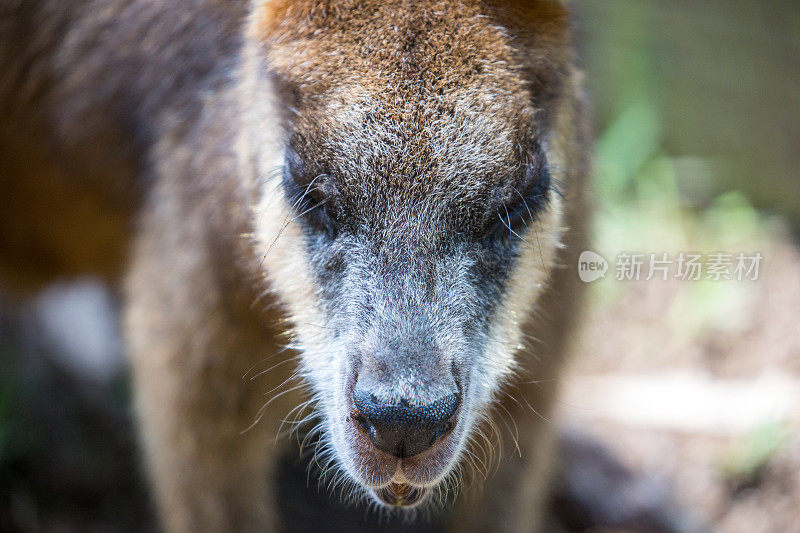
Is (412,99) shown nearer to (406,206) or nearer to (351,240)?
(406,206)

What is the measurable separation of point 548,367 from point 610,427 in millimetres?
1782

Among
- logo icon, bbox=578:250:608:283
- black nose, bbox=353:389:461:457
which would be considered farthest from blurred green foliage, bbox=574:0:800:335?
black nose, bbox=353:389:461:457

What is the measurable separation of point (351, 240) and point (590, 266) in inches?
51.7

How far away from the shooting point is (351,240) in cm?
233

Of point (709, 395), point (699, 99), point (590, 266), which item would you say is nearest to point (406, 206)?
point (590, 266)

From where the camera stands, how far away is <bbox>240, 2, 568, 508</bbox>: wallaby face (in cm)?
216

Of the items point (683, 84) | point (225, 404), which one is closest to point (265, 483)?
point (225, 404)

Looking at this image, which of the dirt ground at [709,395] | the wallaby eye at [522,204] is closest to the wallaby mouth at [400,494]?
the wallaby eye at [522,204]

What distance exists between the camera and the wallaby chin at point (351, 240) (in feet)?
7.16

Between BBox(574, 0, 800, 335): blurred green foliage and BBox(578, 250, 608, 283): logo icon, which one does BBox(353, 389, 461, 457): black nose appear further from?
BBox(574, 0, 800, 335): blurred green foliage

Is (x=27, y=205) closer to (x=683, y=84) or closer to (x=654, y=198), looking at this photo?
(x=654, y=198)

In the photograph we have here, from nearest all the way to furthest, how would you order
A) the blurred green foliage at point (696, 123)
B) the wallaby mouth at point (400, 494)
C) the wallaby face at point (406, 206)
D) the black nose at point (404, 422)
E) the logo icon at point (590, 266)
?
the black nose at point (404, 422) < the wallaby face at point (406, 206) < the wallaby mouth at point (400, 494) < the logo icon at point (590, 266) < the blurred green foliage at point (696, 123)

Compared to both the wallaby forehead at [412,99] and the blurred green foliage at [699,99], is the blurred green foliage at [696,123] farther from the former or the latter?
the wallaby forehead at [412,99]

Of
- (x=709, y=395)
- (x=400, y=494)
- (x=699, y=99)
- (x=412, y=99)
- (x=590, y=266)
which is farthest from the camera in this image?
(x=699, y=99)
